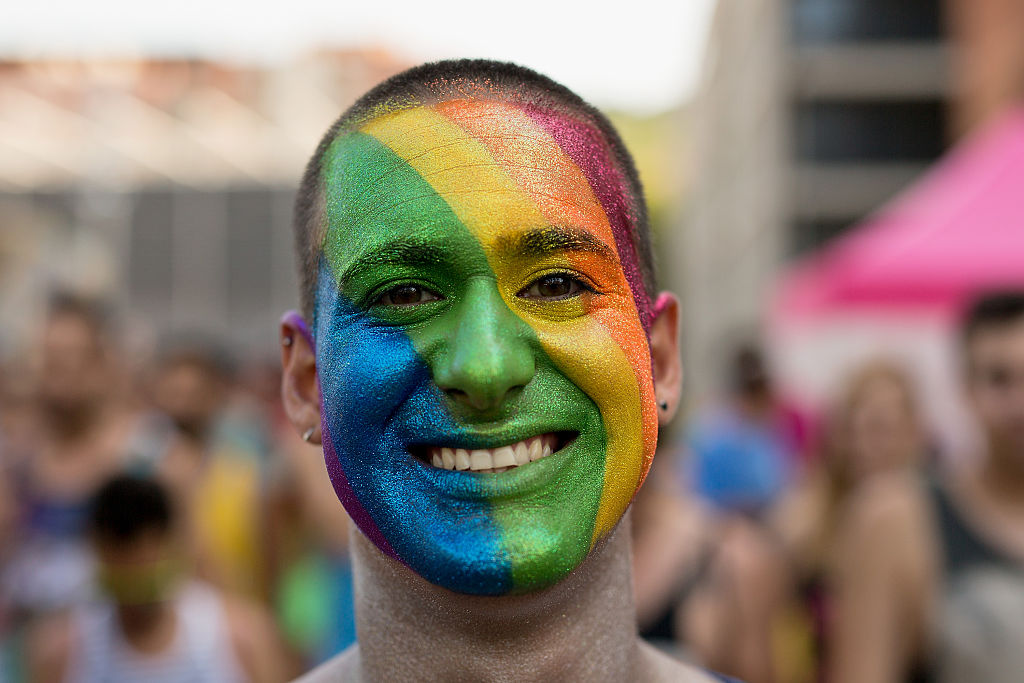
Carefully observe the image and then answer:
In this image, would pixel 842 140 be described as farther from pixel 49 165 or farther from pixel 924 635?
pixel 49 165

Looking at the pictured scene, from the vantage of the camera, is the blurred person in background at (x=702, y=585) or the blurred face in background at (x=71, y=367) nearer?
the blurred person in background at (x=702, y=585)

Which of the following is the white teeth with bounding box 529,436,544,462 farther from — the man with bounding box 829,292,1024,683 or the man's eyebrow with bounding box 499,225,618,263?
the man with bounding box 829,292,1024,683

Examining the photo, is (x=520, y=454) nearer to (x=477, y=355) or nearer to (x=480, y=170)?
(x=477, y=355)

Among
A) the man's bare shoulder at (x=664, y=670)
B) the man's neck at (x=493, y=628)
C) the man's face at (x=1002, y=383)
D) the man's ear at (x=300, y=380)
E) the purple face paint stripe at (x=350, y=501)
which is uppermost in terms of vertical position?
the man's ear at (x=300, y=380)

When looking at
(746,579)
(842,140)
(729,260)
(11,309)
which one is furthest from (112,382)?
(729,260)

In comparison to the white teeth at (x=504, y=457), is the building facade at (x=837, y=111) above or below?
below

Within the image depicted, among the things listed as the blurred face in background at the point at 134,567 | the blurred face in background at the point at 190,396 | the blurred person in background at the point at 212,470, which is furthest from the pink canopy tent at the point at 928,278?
the blurred face in background at the point at 134,567

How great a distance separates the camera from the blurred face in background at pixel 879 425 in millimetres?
4746

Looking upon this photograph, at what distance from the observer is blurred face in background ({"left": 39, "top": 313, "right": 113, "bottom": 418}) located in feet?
13.7

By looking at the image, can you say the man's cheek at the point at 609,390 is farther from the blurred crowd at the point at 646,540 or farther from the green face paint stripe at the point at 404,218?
the blurred crowd at the point at 646,540

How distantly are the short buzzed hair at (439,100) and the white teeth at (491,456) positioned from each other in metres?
0.32

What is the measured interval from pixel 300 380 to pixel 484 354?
404 millimetres

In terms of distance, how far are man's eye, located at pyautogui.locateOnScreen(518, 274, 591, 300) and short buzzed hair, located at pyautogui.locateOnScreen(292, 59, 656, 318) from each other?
160mm

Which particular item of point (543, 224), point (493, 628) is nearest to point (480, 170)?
point (543, 224)
